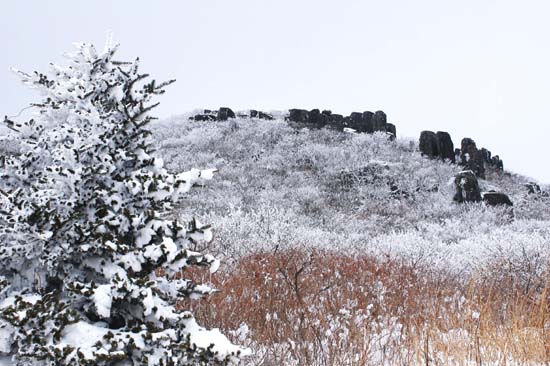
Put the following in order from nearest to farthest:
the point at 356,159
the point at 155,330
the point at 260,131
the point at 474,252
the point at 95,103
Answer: the point at 155,330
the point at 95,103
the point at 474,252
the point at 356,159
the point at 260,131

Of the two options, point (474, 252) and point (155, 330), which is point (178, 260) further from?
point (474, 252)

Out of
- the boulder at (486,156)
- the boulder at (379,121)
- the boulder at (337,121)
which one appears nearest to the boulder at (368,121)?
the boulder at (379,121)

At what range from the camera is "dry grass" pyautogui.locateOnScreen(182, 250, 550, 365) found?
3832mm

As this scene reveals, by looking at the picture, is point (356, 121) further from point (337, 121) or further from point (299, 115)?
point (299, 115)

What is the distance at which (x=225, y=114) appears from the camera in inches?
1452

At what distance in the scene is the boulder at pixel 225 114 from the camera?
36531 mm

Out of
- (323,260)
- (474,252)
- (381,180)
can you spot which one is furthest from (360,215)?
(323,260)

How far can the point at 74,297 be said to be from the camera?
219 cm

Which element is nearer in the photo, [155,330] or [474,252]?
[155,330]

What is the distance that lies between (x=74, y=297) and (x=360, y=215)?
16500 mm

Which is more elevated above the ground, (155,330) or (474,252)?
(155,330)

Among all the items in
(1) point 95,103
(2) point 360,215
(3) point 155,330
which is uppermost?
(1) point 95,103

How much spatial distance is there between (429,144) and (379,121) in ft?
21.9

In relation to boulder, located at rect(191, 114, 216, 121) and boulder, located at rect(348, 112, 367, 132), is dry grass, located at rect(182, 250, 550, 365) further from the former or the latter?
boulder, located at rect(191, 114, 216, 121)
